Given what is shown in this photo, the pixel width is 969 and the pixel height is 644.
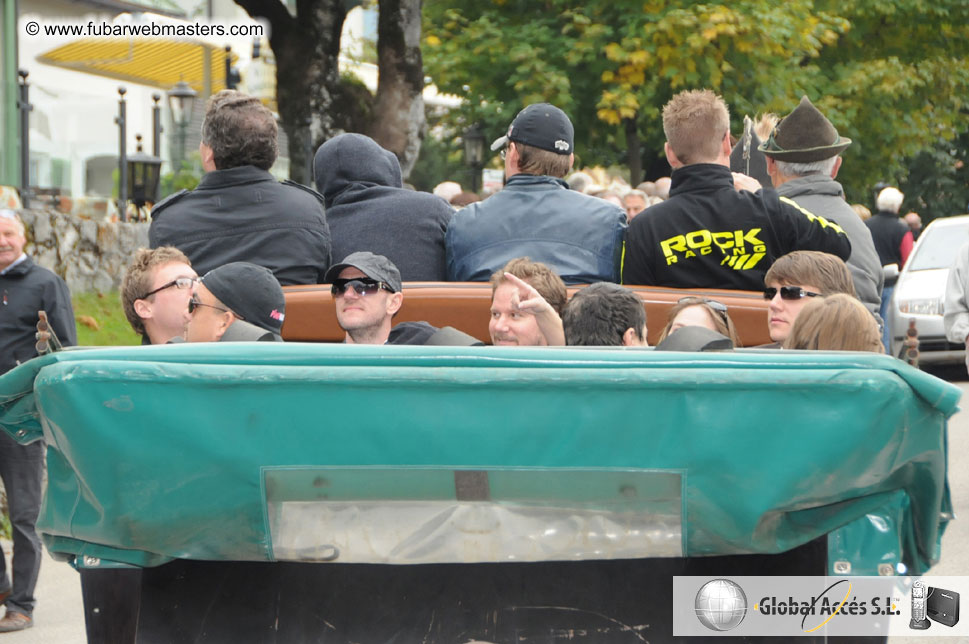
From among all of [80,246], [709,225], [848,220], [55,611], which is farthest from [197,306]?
[80,246]

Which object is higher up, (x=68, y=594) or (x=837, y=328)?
(x=837, y=328)

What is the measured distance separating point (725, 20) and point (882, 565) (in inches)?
687

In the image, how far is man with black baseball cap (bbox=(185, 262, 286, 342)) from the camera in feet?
13.0

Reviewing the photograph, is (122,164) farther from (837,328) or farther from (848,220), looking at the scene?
(837,328)

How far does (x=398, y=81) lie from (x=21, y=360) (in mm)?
9441

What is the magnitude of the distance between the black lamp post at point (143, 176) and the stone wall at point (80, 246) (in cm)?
162

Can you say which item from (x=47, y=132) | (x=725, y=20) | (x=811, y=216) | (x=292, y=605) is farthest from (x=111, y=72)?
(x=292, y=605)

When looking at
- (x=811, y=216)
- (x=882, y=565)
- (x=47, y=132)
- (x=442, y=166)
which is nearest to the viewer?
(x=882, y=565)

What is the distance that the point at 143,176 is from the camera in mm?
17062

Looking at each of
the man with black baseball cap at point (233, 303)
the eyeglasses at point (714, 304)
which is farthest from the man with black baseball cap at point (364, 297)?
the eyeglasses at point (714, 304)

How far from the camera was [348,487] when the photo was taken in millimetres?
2387

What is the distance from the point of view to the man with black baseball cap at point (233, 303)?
3.98 metres

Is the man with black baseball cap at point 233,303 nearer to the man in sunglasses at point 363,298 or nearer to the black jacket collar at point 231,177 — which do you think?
the man in sunglasses at point 363,298

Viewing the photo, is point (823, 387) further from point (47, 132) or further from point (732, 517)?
point (47, 132)
